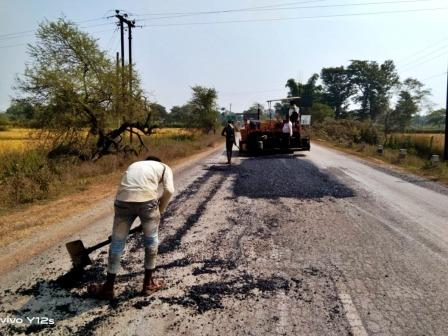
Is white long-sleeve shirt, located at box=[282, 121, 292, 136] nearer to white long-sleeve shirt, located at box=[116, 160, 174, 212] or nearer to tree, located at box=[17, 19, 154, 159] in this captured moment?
tree, located at box=[17, 19, 154, 159]

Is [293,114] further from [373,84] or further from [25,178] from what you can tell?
[373,84]

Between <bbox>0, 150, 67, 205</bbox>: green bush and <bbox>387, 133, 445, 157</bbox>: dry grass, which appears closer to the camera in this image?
<bbox>0, 150, 67, 205</bbox>: green bush

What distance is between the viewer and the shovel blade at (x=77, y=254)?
4.76 metres

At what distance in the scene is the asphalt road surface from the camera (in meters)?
3.65

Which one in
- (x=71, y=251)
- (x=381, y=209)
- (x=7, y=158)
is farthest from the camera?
(x=7, y=158)

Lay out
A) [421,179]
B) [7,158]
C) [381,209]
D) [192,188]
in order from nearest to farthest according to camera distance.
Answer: [381,209] → [192,188] → [421,179] → [7,158]

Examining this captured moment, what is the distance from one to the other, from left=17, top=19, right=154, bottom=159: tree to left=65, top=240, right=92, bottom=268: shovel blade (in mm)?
13408

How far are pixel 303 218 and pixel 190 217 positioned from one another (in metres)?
2.12

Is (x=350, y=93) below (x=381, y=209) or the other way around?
the other way around

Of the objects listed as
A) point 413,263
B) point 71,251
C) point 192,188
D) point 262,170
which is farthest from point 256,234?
point 262,170

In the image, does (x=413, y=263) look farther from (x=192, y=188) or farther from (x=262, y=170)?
(x=262, y=170)

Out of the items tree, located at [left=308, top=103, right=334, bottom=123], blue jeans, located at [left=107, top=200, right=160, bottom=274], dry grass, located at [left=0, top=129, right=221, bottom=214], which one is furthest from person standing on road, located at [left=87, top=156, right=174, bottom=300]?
tree, located at [left=308, top=103, right=334, bottom=123]

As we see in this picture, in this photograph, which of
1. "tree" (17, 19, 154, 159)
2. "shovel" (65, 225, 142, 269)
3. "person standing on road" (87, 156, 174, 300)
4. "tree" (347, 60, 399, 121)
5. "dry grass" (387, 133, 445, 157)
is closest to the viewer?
"person standing on road" (87, 156, 174, 300)

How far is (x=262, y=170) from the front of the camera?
14.0m
